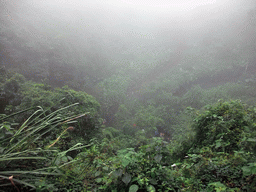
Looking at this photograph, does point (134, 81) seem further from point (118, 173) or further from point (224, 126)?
point (118, 173)

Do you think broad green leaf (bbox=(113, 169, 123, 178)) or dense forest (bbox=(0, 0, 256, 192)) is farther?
dense forest (bbox=(0, 0, 256, 192))

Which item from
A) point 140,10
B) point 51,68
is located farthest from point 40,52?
point 140,10

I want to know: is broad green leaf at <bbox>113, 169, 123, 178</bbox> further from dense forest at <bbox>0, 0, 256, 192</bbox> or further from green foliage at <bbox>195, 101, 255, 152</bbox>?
green foliage at <bbox>195, 101, 255, 152</bbox>

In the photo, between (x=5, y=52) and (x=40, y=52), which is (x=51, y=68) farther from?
(x=5, y=52)

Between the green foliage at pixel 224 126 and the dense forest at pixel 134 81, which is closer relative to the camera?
the dense forest at pixel 134 81

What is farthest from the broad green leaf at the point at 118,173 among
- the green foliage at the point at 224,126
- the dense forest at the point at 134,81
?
the green foliage at the point at 224,126

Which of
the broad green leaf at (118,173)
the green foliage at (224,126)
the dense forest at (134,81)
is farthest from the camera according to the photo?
the green foliage at (224,126)

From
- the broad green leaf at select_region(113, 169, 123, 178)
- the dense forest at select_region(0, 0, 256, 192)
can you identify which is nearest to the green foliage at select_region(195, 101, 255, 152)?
the dense forest at select_region(0, 0, 256, 192)

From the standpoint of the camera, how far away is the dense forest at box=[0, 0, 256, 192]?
0.83 meters

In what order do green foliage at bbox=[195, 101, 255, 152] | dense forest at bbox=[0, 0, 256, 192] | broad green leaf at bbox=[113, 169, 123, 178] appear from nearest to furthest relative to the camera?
broad green leaf at bbox=[113, 169, 123, 178] → dense forest at bbox=[0, 0, 256, 192] → green foliage at bbox=[195, 101, 255, 152]

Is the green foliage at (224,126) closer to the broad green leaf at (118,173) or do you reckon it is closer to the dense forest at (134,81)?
the dense forest at (134,81)

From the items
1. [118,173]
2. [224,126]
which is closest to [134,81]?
[224,126]

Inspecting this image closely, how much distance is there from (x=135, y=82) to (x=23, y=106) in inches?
236

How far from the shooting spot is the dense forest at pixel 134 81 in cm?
83
